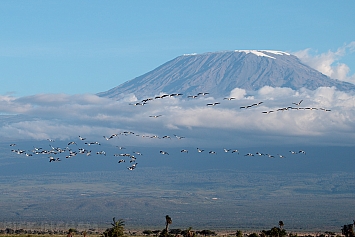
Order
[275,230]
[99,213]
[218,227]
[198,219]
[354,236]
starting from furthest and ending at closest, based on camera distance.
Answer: [99,213] < [198,219] < [218,227] < [275,230] < [354,236]

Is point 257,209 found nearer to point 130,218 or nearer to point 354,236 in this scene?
point 130,218

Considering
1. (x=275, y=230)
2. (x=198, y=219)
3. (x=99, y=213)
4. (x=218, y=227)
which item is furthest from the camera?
(x=99, y=213)

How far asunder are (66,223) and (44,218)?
56.5 ft

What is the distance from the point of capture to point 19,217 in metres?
176

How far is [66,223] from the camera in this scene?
6353 inches

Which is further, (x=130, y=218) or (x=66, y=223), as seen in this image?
(x=130, y=218)

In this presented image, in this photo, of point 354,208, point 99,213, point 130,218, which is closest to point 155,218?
point 130,218

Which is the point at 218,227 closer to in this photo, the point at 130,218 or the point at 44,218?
the point at 130,218

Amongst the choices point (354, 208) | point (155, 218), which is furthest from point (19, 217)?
point (354, 208)

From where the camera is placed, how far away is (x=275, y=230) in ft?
290

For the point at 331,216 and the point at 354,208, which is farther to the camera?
the point at 354,208

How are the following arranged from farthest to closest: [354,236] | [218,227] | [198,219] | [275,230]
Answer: [198,219]
[218,227]
[275,230]
[354,236]

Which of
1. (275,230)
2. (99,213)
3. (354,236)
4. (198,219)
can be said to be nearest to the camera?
(354,236)

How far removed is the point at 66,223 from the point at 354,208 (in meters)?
81.5
